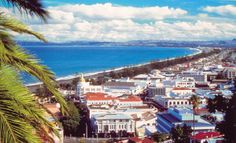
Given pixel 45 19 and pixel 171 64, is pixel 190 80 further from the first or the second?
pixel 45 19

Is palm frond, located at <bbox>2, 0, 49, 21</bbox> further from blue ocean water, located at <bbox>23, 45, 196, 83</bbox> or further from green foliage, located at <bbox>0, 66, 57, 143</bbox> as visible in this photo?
blue ocean water, located at <bbox>23, 45, 196, 83</bbox>

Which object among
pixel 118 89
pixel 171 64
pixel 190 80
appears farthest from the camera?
pixel 171 64

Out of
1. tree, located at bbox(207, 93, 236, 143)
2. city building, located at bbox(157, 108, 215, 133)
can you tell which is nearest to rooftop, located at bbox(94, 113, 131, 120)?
city building, located at bbox(157, 108, 215, 133)

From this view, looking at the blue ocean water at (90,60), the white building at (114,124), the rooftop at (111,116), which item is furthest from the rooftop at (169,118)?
the blue ocean water at (90,60)

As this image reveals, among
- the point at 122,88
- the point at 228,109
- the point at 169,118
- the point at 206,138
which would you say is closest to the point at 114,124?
the point at 169,118

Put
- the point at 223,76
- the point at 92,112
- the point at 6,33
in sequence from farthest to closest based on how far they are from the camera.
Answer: the point at 223,76 → the point at 92,112 → the point at 6,33

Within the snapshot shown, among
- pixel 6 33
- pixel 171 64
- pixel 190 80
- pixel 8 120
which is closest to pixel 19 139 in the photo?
pixel 8 120

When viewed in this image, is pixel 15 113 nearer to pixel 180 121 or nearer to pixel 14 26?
pixel 14 26

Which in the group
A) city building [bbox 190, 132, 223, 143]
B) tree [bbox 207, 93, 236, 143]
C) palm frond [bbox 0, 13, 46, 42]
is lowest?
city building [bbox 190, 132, 223, 143]
